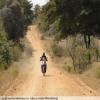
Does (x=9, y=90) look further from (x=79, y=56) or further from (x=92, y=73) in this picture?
(x=79, y=56)

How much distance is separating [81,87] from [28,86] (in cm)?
266

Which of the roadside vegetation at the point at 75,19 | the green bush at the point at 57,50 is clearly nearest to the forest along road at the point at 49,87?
the green bush at the point at 57,50

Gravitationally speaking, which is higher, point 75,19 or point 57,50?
point 75,19

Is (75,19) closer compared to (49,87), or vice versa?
(49,87)

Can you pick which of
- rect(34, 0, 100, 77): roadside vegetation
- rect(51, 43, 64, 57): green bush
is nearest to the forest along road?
rect(51, 43, 64, 57): green bush

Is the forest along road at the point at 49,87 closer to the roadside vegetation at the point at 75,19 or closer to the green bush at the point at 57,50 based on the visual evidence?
the green bush at the point at 57,50

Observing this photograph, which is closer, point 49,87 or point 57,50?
point 49,87

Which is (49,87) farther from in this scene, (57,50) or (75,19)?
(75,19)

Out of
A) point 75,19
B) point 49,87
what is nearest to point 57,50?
point 75,19

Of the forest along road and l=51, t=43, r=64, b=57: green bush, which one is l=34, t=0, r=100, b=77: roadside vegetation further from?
the forest along road

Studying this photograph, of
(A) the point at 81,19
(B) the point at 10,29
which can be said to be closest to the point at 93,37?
(A) the point at 81,19

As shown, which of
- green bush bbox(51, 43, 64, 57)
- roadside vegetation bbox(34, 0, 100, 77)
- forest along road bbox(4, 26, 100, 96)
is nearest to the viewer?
forest along road bbox(4, 26, 100, 96)

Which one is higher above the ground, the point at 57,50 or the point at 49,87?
the point at 57,50

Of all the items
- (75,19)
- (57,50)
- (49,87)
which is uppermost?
(75,19)
